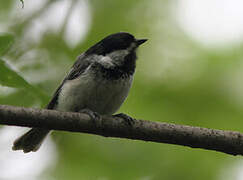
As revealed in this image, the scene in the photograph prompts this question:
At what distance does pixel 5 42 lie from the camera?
121 inches

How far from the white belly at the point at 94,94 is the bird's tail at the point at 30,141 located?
25.8 inches

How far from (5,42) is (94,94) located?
1.99m

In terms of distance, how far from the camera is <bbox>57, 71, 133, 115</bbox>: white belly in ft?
16.1

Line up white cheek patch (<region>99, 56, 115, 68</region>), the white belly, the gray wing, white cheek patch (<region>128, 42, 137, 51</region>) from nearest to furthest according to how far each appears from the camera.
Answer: the white belly < white cheek patch (<region>99, 56, 115, 68</region>) < the gray wing < white cheek patch (<region>128, 42, 137, 51</region>)

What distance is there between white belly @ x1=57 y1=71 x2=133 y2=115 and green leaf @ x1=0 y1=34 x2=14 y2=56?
1906 mm

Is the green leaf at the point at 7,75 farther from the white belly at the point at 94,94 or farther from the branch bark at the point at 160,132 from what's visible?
the white belly at the point at 94,94

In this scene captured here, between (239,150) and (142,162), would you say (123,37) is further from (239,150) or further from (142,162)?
(239,150)

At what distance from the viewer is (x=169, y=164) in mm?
5457

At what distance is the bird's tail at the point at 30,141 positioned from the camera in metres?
5.29

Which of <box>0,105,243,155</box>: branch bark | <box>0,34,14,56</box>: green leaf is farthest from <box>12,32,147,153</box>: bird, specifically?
<box>0,34,14,56</box>: green leaf

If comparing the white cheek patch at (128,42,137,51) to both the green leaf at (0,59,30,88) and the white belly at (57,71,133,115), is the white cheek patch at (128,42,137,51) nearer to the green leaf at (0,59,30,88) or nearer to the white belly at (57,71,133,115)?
the white belly at (57,71,133,115)

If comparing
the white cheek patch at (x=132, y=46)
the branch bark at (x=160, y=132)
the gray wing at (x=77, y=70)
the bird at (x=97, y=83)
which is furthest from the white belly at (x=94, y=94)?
the branch bark at (x=160, y=132)

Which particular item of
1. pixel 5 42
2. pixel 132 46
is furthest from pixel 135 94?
pixel 5 42

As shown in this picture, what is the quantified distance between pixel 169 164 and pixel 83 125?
210 cm
